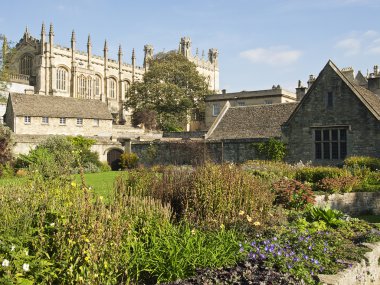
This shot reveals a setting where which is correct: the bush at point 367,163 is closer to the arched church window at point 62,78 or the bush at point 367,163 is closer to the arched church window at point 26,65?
the arched church window at point 62,78

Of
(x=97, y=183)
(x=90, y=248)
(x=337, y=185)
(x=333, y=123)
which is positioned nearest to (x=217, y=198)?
(x=90, y=248)

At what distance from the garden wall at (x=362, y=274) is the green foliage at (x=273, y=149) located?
689 inches

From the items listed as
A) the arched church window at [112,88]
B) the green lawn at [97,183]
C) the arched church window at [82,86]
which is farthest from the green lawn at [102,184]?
the arched church window at [112,88]

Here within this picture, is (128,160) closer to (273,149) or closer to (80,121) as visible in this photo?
(80,121)

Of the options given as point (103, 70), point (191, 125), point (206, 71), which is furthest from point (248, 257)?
point (206, 71)

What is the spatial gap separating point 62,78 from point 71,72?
2.12 m

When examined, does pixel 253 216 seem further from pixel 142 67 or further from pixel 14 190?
pixel 142 67

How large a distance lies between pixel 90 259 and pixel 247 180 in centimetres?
511

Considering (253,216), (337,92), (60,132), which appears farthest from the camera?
(60,132)

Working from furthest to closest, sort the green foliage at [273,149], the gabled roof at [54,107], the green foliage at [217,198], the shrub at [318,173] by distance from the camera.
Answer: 1. the gabled roof at [54,107]
2. the green foliage at [273,149]
3. the shrub at [318,173]
4. the green foliage at [217,198]

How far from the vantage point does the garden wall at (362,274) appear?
5629 mm

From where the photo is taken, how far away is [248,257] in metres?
6.00

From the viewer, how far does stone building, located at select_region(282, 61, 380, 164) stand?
2219cm

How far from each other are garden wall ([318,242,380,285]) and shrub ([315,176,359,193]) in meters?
7.26
